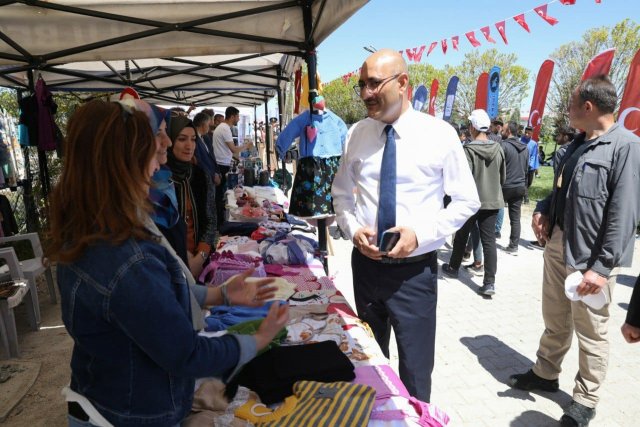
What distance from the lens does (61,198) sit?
1.07 m

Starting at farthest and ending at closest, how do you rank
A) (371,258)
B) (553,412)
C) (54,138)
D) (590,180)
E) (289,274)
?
(54,138), (289,274), (553,412), (590,180), (371,258)

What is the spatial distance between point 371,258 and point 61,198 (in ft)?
4.63

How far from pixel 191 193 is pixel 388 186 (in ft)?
5.38

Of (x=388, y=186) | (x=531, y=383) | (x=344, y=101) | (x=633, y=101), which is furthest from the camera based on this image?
(x=344, y=101)

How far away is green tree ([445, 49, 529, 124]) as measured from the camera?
32312 mm

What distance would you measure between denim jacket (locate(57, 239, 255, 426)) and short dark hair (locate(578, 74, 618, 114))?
2237 millimetres

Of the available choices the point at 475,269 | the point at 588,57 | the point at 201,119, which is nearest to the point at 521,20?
the point at 475,269

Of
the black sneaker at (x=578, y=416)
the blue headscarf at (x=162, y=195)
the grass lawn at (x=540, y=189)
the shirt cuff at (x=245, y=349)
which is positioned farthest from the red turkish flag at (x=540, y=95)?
the shirt cuff at (x=245, y=349)

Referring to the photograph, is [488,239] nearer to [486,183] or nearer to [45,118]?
[486,183]

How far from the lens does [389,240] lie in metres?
1.89

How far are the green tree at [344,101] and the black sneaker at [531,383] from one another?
4205 cm

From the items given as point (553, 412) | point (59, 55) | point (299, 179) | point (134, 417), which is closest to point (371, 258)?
point (134, 417)

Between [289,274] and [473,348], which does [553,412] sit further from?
[289,274]

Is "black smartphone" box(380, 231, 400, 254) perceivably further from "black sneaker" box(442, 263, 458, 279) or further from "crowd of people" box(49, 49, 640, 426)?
"black sneaker" box(442, 263, 458, 279)
